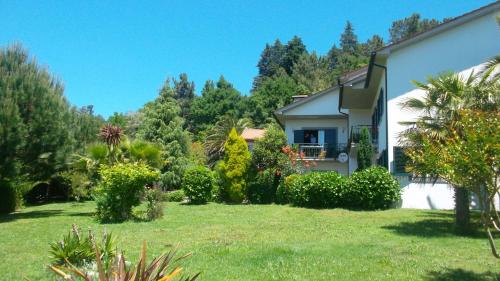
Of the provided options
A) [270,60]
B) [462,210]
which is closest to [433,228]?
[462,210]

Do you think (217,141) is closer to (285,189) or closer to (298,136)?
(298,136)

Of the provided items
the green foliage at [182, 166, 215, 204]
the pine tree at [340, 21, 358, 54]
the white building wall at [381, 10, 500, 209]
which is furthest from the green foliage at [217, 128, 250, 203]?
the pine tree at [340, 21, 358, 54]

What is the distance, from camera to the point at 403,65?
1898cm

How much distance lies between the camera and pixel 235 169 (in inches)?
896

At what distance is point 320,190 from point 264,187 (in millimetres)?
4391

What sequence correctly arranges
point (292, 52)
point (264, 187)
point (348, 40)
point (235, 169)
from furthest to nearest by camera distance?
1. point (348, 40)
2. point (292, 52)
3. point (264, 187)
4. point (235, 169)

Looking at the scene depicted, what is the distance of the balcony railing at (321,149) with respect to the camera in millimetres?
29891

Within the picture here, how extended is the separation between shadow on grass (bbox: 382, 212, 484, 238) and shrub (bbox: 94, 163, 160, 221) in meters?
7.92

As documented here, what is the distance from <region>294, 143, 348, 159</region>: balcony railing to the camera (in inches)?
1177

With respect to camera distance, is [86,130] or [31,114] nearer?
[31,114]

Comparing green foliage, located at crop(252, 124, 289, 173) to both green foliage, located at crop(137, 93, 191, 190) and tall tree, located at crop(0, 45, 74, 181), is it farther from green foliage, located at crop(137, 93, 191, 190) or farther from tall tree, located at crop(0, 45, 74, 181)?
green foliage, located at crop(137, 93, 191, 190)

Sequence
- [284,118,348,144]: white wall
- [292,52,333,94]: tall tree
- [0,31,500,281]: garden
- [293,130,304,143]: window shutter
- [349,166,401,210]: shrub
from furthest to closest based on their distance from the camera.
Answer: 1. [292,52,333,94]: tall tree
2. [293,130,304,143]: window shutter
3. [284,118,348,144]: white wall
4. [349,166,401,210]: shrub
5. [0,31,500,281]: garden

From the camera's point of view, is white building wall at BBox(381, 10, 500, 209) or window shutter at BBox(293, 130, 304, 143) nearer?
white building wall at BBox(381, 10, 500, 209)

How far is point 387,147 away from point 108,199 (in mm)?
11102
